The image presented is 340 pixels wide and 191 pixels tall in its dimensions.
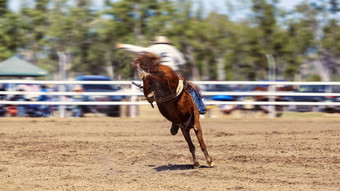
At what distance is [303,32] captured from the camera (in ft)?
116

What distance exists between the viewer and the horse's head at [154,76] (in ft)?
25.0

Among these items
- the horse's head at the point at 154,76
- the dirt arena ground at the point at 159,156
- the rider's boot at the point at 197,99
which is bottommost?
the dirt arena ground at the point at 159,156

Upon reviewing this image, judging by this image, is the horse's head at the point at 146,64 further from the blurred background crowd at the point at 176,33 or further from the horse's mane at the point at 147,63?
the blurred background crowd at the point at 176,33

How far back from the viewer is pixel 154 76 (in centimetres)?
765

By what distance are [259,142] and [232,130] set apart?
7.86 feet

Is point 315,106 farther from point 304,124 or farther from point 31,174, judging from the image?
point 31,174

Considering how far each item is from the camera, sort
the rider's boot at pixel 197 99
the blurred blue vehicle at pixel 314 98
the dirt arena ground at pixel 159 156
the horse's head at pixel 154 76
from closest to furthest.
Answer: the dirt arena ground at pixel 159 156 → the horse's head at pixel 154 76 → the rider's boot at pixel 197 99 → the blurred blue vehicle at pixel 314 98

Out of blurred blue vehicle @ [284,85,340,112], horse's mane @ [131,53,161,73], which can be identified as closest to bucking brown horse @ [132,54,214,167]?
horse's mane @ [131,53,161,73]

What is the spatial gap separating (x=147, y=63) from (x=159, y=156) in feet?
8.97

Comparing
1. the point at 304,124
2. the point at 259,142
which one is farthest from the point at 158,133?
the point at 304,124

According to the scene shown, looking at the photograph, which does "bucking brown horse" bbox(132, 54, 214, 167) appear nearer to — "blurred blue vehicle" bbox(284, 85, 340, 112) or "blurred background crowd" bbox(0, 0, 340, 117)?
"blurred blue vehicle" bbox(284, 85, 340, 112)

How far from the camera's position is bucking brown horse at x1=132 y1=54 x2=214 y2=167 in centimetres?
763

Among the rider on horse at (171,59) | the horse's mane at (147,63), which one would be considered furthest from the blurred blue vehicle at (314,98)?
the horse's mane at (147,63)

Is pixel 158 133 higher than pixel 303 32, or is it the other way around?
pixel 303 32
